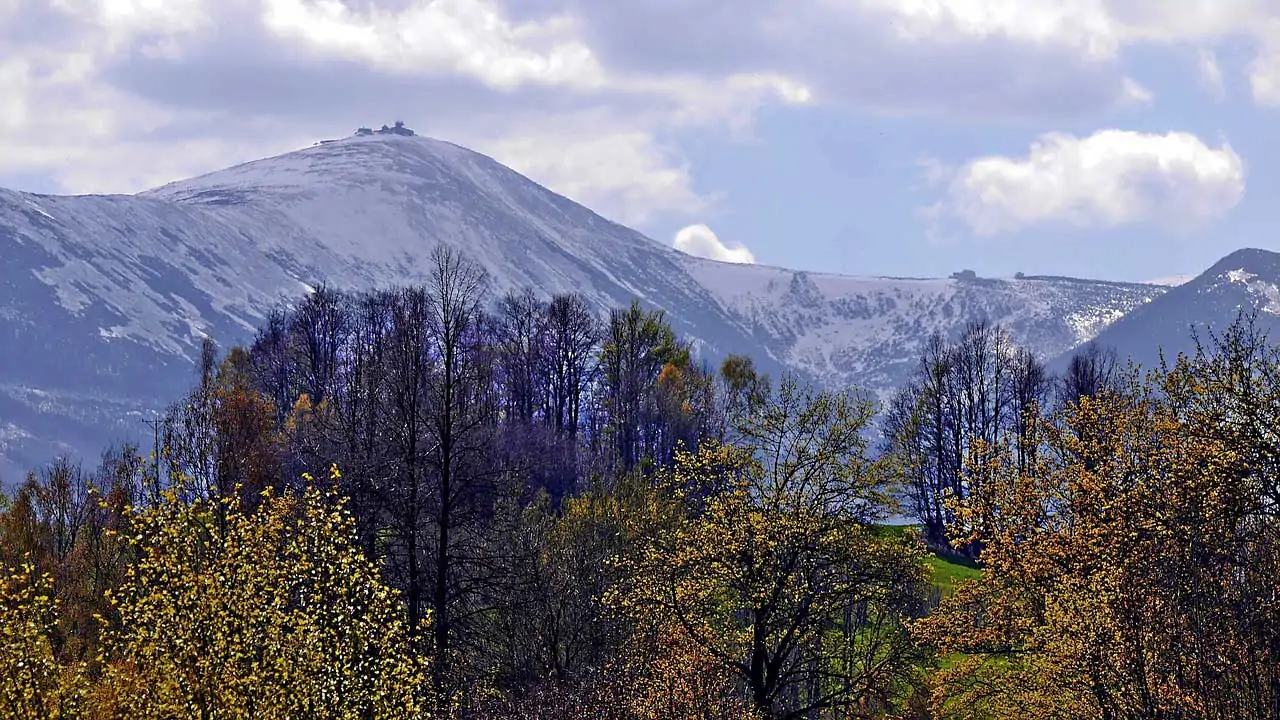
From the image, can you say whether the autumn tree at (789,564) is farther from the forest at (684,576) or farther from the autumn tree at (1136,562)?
the autumn tree at (1136,562)

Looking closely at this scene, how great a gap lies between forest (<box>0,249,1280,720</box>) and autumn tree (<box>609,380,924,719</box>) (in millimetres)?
103

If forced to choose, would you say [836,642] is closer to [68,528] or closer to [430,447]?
[430,447]

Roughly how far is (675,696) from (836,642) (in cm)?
711

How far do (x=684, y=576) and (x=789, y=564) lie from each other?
3.41 m

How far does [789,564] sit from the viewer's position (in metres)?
39.7

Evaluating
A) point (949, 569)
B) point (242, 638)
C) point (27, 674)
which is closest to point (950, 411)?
point (949, 569)

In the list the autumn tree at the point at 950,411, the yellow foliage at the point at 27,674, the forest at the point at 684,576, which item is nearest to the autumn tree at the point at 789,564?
the forest at the point at 684,576

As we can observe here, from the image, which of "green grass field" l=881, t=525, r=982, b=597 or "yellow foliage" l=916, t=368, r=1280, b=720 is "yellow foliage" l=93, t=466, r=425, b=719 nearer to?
"yellow foliage" l=916, t=368, r=1280, b=720

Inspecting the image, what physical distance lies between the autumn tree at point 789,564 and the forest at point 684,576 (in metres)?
0.10

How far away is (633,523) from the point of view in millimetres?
50188

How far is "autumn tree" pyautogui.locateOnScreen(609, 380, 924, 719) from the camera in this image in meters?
39.2

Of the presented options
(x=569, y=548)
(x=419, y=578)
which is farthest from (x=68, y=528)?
(x=419, y=578)

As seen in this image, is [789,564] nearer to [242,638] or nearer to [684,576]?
[684,576]

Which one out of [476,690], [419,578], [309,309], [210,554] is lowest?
[476,690]
